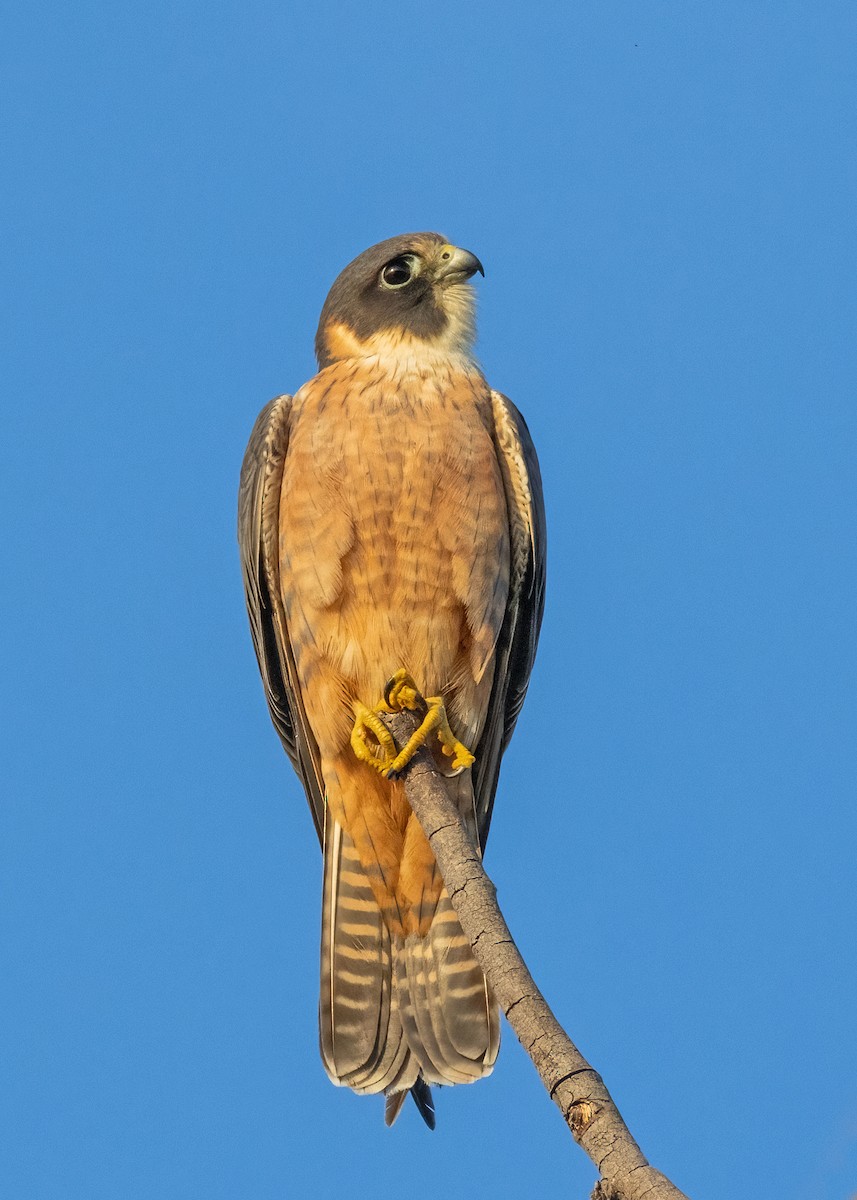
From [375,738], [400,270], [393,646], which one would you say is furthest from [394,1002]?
[400,270]

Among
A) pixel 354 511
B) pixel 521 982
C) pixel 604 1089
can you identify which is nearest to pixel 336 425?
pixel 354 511

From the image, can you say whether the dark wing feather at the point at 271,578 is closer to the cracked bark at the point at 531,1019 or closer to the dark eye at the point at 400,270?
the dark eye at the point at 400,270

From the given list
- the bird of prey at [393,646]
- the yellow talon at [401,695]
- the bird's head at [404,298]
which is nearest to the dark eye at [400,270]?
the bird's head at [404,298]

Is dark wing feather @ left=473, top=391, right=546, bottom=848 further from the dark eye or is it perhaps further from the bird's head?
the dark eye

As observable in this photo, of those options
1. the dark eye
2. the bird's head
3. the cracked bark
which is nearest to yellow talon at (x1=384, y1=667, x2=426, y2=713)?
the cracked bark

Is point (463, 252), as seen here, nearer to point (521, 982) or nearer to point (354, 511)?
point (354, 511)

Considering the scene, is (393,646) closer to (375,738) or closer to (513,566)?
(375,738)
